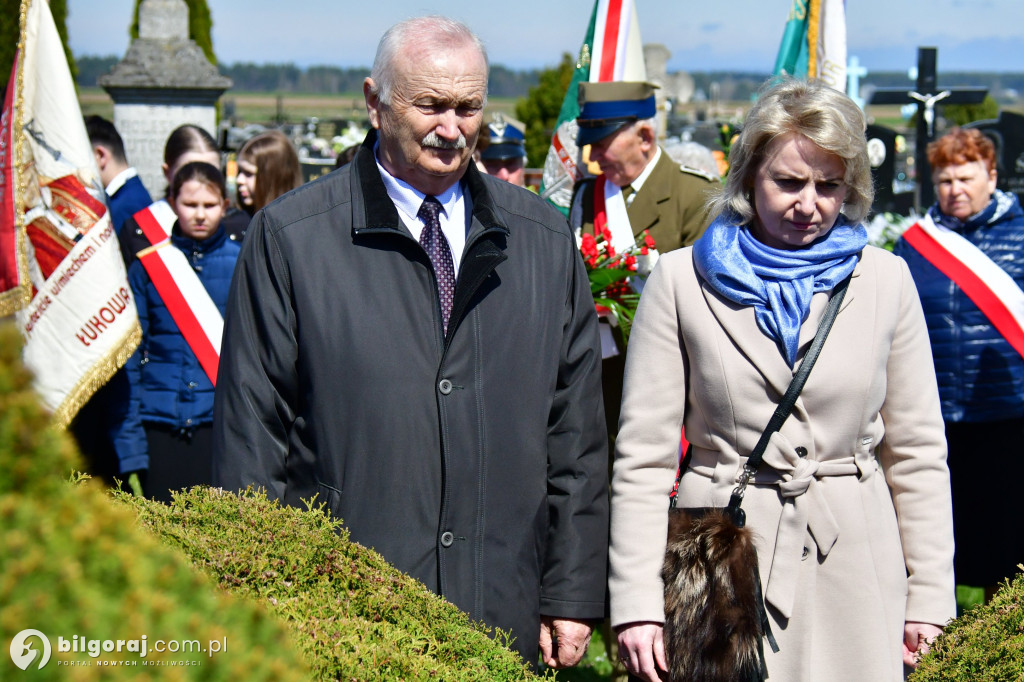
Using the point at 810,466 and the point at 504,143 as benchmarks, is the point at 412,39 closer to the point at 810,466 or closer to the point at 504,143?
the point at 810,466

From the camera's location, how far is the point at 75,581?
81 centimetres

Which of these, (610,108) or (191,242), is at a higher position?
(610,108)

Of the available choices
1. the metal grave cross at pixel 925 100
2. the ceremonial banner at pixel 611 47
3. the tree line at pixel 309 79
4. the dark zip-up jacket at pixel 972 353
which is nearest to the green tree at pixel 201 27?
the metal grave cross at pixel 925 100

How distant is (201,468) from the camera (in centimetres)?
463

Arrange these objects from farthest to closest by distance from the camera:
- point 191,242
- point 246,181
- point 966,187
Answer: point 246,181
point 191,242
point 966,187

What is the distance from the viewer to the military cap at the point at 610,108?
4.53 metres

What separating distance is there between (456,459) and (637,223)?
2239 mm

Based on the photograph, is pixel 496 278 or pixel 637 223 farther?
pixel 637 223

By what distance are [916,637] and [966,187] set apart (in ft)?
9.22

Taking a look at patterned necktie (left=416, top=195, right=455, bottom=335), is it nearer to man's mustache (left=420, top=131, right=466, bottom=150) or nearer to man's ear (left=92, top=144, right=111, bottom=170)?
man's mustache (left=420, top=131, right=466, bottom=150)

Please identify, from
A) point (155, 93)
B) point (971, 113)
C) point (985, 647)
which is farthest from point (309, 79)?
point (985, 647)

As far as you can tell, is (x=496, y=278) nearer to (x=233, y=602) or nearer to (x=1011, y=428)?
(x=233, y=602)

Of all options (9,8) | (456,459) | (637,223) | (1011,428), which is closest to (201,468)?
(637,223)

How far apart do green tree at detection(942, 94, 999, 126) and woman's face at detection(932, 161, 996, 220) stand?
33.9m
